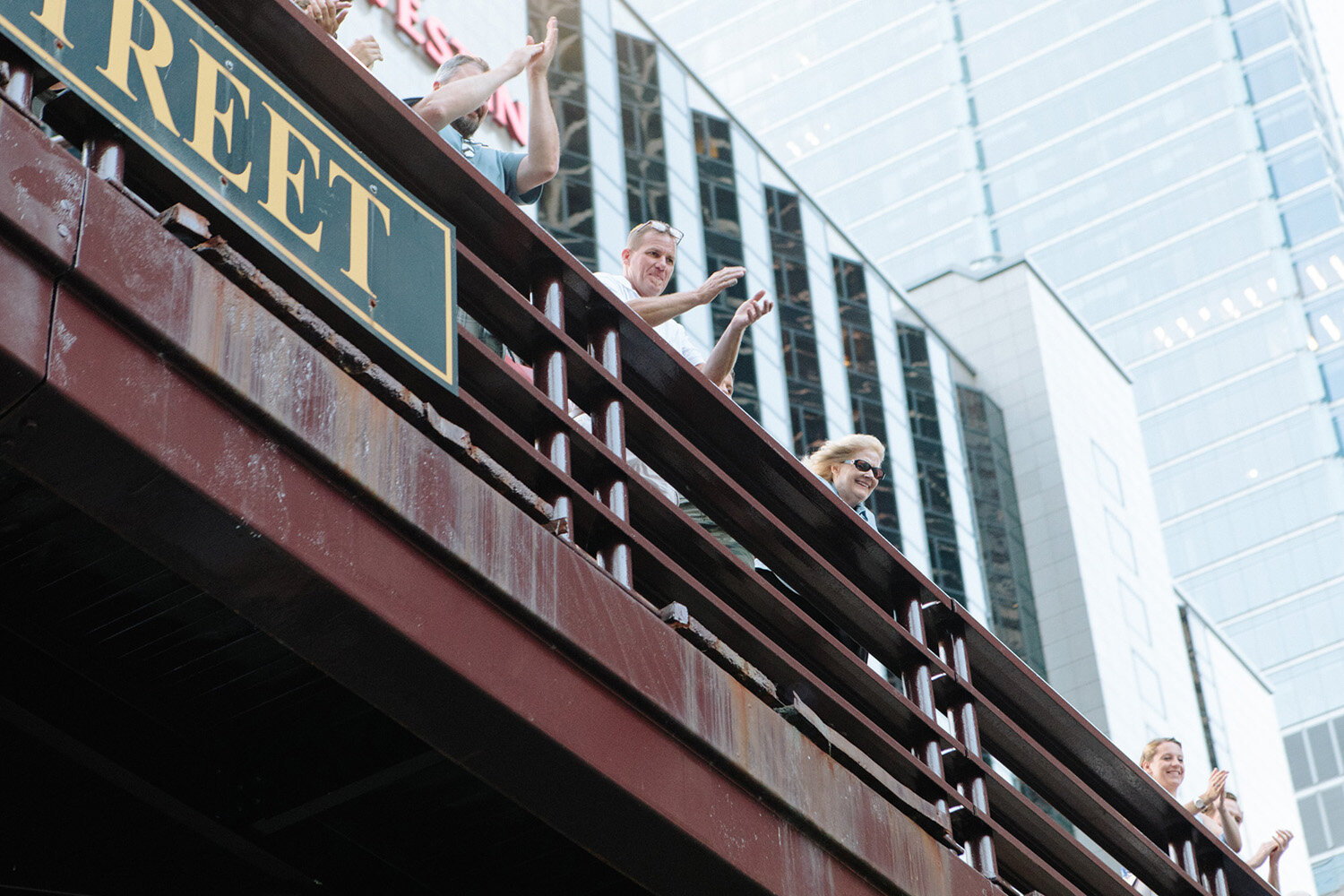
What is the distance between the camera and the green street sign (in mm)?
4047

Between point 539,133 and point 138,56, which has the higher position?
point 539,133

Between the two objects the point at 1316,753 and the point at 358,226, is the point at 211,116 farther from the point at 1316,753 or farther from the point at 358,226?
the point at 1316,753

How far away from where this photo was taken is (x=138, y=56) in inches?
165

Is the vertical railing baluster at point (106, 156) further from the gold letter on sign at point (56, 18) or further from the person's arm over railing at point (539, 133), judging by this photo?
the person's arm over railing at point (539, 133)

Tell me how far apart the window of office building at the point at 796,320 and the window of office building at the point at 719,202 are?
114 centimetres

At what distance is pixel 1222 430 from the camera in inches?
3885

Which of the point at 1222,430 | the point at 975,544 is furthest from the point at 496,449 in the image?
the point at 1222,430

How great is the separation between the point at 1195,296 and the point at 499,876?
102 metres

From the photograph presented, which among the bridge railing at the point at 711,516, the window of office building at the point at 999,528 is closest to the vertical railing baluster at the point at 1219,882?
the bridge railing at the point at 711,516

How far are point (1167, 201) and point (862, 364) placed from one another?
223 ft

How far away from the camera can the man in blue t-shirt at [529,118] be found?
597cm

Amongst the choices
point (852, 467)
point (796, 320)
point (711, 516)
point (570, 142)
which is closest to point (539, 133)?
point (711, 516)

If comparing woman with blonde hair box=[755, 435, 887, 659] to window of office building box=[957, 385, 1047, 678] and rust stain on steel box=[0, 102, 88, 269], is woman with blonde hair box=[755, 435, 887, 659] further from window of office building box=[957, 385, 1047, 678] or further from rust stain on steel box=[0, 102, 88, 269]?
window of office building box=[957, 385, 1047, 678]

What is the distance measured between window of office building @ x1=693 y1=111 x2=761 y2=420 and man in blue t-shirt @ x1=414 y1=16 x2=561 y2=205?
31.1 metres
